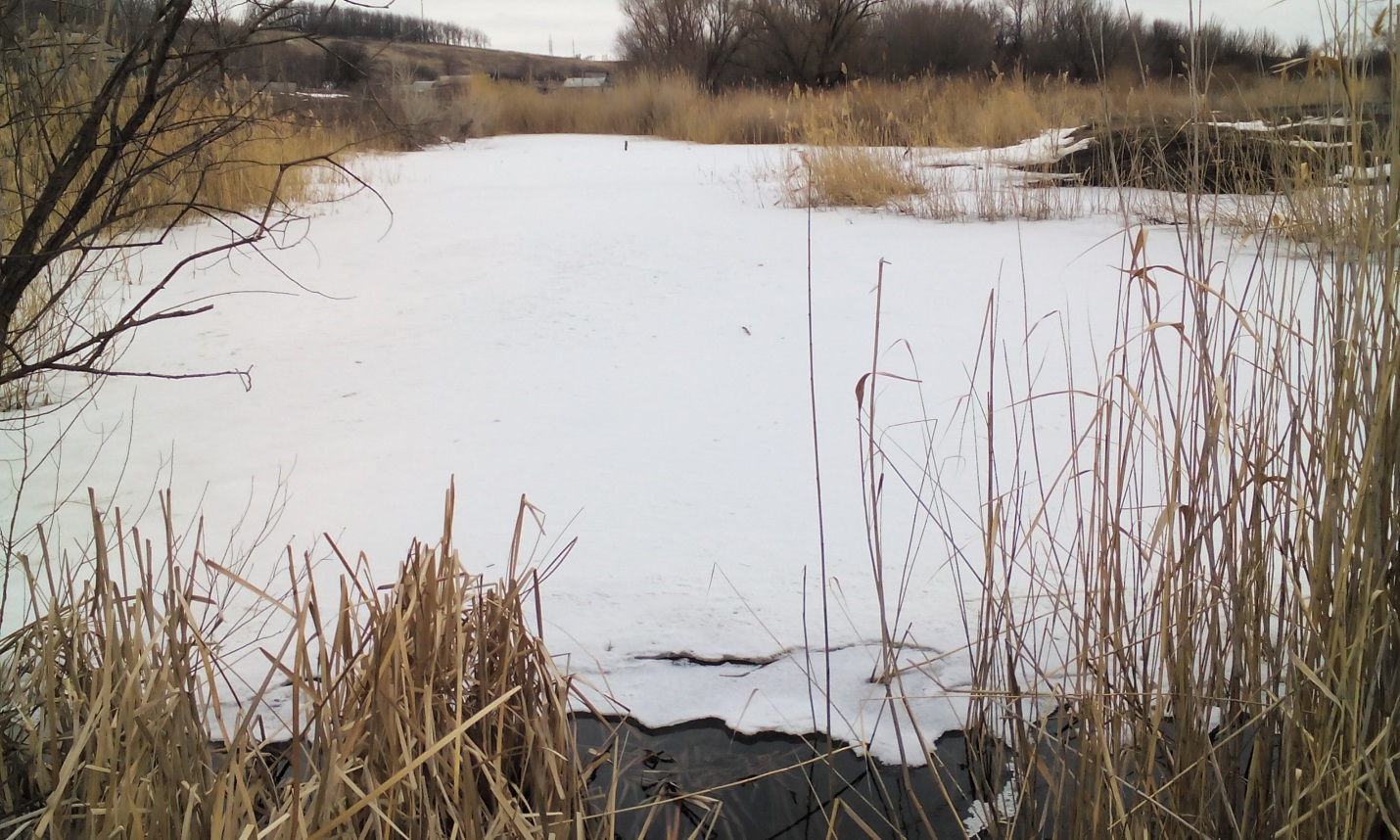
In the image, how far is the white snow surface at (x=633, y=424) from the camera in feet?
4.97

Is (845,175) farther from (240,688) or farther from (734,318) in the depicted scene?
(240,688)

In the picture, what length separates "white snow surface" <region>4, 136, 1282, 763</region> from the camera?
1516mm

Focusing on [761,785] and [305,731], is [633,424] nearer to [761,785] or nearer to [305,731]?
[761,785]

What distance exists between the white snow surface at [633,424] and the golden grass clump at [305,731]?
245mm

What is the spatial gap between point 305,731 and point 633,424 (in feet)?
4.75

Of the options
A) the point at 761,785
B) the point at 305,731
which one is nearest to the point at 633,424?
the point at 761,785

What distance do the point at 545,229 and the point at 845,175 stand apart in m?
1.59

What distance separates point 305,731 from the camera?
0.94 m

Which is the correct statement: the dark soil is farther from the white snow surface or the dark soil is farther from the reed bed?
the reed bed

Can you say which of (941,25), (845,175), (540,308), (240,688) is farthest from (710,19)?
(240,688)

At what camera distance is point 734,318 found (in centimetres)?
314

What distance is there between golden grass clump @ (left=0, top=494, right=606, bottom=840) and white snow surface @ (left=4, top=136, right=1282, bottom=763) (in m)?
0.25

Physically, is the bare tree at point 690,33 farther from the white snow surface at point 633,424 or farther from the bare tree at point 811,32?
the white snow surface at point 633,424

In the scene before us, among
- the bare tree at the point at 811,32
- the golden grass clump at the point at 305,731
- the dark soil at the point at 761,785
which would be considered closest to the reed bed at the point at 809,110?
the bare tree at the point at 811,32
